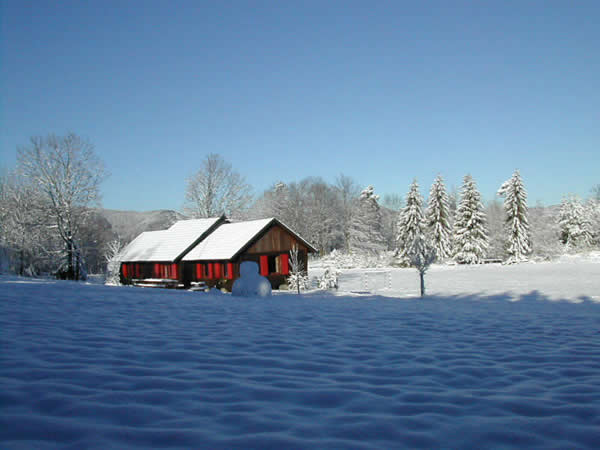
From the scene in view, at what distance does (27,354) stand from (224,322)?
3378 millimetres

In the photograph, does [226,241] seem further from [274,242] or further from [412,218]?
[412,218]

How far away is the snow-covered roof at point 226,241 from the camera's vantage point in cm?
2752

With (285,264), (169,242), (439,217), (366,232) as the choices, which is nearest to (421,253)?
(285,264)

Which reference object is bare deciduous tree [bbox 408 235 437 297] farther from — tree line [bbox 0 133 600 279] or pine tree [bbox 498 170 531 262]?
pine tree [bbox 498 170 531 262]

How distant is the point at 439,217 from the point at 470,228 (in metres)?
4.09

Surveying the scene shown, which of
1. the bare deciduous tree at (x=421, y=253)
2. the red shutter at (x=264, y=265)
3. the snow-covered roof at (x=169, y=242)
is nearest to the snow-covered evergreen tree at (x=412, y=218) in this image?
the red shutter at (x=264, y=265)

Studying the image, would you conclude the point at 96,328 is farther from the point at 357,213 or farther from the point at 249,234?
the point at 357,213

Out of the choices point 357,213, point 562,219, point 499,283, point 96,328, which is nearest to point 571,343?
point 96,328

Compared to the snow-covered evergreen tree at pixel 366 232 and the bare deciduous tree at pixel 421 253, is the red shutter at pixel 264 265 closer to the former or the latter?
the bare deciduous tree at pixel 421 253

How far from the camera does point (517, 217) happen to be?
45.3 m

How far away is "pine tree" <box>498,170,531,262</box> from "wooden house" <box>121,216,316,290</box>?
2759 cm

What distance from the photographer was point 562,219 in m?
55.4

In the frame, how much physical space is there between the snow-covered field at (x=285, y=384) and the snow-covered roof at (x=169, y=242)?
23.5 metres

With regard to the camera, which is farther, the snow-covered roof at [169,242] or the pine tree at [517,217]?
the pine tree at [517,217]
